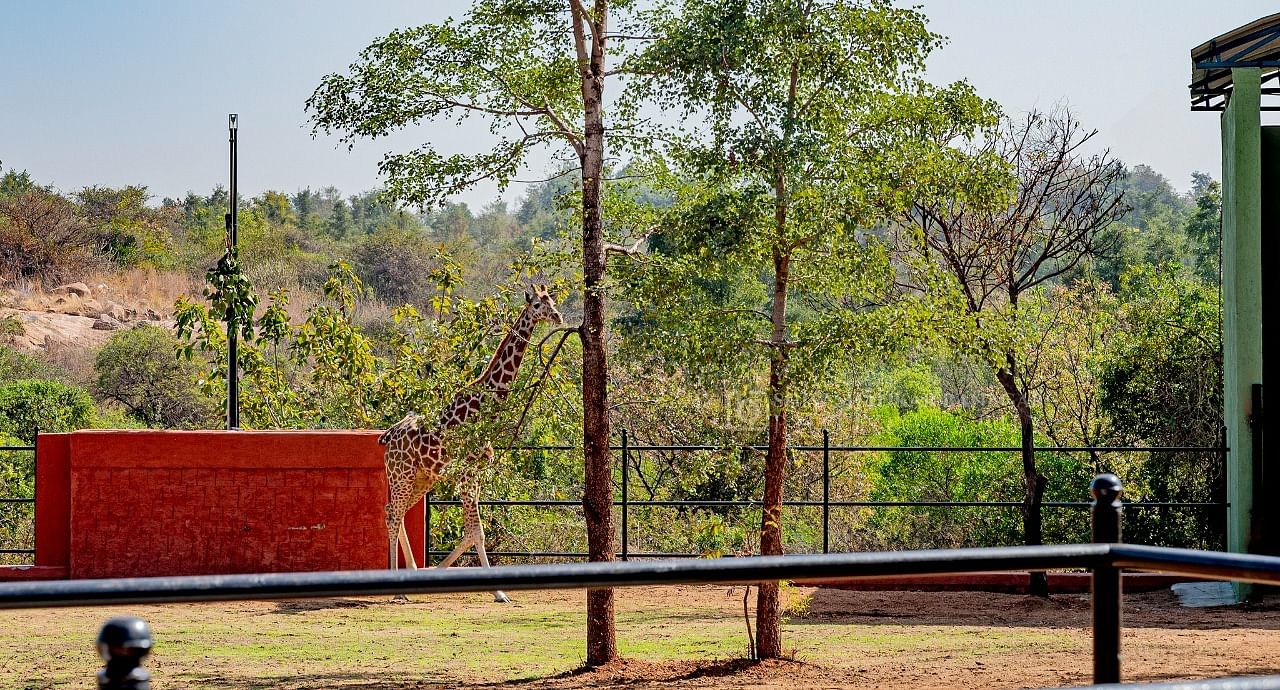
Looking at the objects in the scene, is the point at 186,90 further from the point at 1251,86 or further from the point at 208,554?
the point at 1251,86

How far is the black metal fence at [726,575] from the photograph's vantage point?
1.69 metres

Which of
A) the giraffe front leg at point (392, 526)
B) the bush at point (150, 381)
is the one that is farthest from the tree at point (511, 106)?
the bush at point (150, 381)

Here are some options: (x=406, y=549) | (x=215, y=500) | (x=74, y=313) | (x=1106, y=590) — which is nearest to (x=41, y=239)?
(x=74, y=313)

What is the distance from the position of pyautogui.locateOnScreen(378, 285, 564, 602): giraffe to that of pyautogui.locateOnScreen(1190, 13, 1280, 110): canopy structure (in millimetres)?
6731

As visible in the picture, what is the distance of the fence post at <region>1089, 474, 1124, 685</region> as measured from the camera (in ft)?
7.48

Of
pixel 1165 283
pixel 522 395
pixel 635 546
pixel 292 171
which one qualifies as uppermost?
pixel 292 171

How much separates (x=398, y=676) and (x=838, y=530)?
11701 mm

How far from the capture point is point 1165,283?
19688mm

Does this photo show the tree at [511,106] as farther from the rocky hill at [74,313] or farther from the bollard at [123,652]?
the rocky hill at [74,313]

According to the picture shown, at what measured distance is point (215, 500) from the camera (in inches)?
533

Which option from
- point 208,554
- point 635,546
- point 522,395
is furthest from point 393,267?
point 522,395

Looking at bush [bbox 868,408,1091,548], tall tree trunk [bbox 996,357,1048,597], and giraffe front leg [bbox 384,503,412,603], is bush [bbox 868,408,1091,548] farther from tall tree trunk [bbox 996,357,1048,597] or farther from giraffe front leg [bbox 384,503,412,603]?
giraffe front leg [bbox 384,503,412,603]

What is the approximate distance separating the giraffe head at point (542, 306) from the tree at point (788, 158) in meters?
2.48

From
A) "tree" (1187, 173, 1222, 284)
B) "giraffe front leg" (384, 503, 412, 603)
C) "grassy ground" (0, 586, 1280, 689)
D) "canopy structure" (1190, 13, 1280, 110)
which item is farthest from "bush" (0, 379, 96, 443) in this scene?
"tree" (1187, 173, 1222, 284)
